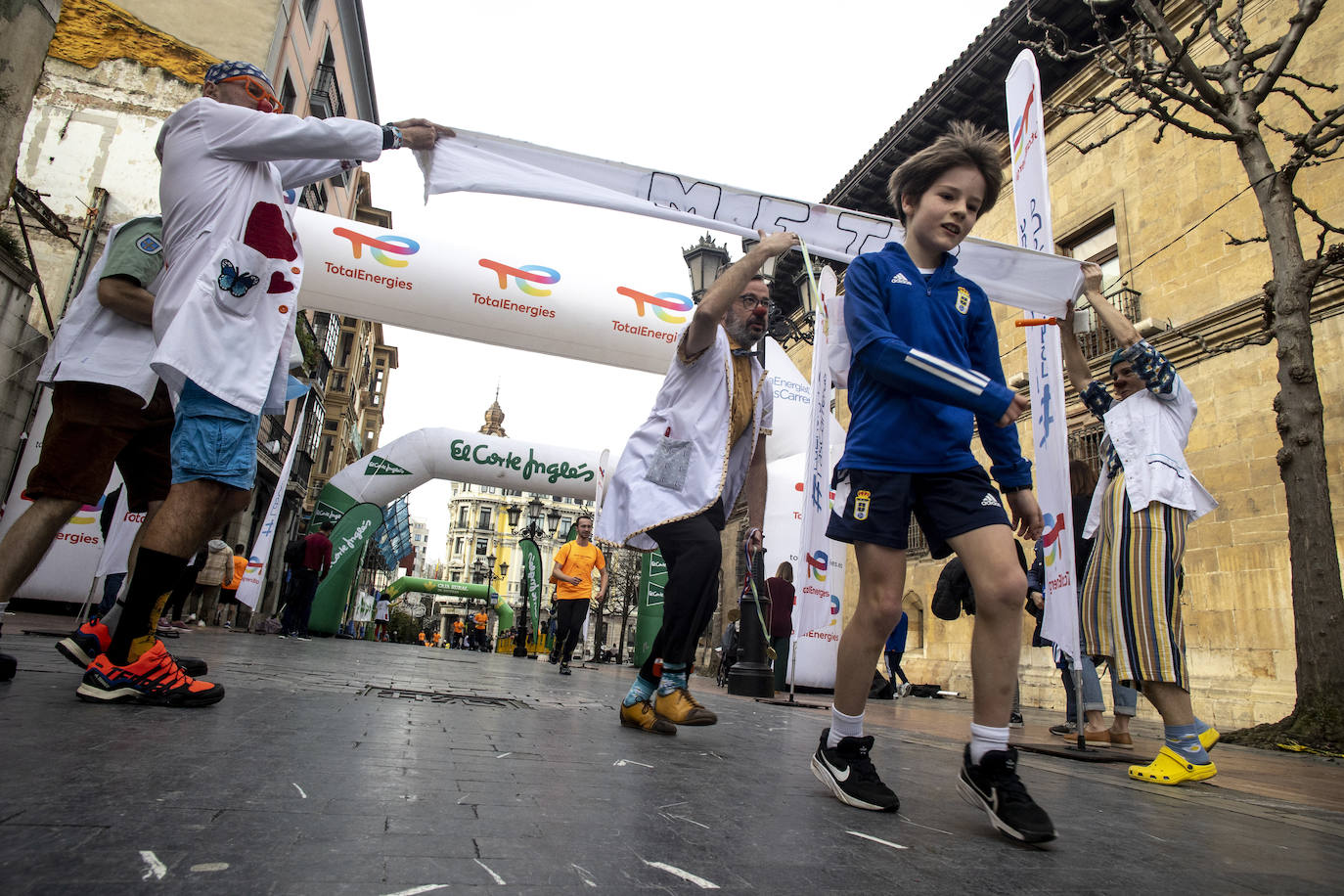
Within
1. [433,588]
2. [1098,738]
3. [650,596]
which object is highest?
[433,588]

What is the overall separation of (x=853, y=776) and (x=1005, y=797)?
39 centimetres

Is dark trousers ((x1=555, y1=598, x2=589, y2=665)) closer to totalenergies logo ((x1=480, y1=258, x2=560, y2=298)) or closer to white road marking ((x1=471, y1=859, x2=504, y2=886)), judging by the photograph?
totalenergies logo ((x1=480, y1=258, x2=560, y2=298))

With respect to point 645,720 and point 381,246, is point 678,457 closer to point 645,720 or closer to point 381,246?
point 645,720

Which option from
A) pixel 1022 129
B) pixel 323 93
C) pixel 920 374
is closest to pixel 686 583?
pixel 920 374

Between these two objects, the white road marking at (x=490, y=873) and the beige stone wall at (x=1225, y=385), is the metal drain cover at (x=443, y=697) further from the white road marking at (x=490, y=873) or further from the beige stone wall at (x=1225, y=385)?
the beige stone wall at (x=1225, y=385)

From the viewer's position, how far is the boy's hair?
2541mm

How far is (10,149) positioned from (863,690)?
111 inches

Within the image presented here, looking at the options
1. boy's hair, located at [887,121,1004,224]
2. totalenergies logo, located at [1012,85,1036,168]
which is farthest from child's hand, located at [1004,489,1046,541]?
totalenergies logo, located at [1012,85,1036,168]

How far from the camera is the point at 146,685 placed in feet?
8.48

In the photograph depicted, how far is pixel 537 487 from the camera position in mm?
15164

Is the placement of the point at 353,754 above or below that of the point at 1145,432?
below

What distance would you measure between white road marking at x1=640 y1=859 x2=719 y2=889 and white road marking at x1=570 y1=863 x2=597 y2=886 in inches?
4.8

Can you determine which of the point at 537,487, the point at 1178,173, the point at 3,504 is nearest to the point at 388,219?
the point at 537,487

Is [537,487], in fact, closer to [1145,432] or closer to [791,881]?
[1145,432]
